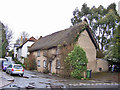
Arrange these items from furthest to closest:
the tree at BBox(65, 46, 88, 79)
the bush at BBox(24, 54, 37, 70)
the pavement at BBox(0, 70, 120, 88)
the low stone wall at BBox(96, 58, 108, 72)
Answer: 1. the bush at BBox(24, 54, 37, 70)
2. the low stone wall at BBox(96, 58, 108, 72)
3. the tree at BBox(65, 46, 88, 79)
4. the pavement at BBox(0, 70, 120, 88)

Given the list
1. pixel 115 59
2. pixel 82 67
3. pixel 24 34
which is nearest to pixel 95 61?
pixel 115 59

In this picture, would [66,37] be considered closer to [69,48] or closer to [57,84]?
[69,48]

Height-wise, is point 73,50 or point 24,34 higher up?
point 24,34

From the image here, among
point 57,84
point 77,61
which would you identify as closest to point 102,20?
point 77,61

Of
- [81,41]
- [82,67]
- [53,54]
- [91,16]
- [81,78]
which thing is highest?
[91,16]

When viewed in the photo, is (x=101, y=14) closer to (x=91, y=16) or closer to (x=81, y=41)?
(x=91, y=16)

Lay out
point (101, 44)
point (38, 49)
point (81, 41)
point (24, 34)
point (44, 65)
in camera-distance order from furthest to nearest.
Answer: point (24, 34)
point (101, 44)
point (38, 49)
point (44, 65)
point (81, 41)

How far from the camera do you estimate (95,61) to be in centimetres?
2584

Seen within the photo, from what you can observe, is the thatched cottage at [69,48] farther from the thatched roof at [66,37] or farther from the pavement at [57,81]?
the pavement at [57,81]

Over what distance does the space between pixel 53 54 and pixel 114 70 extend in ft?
32.4

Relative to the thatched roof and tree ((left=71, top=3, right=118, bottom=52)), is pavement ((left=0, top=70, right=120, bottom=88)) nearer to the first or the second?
the thatched roof

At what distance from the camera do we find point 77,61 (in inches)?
808

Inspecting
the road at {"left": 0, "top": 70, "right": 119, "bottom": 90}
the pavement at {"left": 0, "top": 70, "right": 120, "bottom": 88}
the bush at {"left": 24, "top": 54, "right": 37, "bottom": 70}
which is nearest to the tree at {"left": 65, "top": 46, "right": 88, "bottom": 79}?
the pavement at {"left": 0, "top": 70, "right": 120, "bottom": 88}

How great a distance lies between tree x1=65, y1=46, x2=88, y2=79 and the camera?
20.2m
